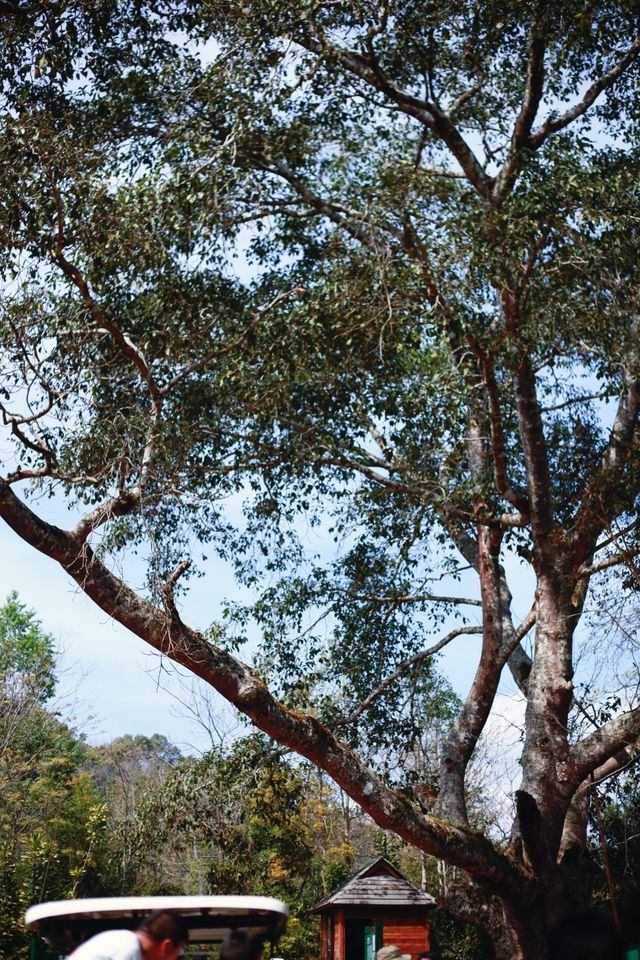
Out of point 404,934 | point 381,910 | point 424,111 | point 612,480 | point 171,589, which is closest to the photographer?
point 171,589

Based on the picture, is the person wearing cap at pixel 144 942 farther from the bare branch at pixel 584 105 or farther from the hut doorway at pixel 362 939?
the hut doorway at pixel 362 939

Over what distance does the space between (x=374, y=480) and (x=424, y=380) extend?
1.81m

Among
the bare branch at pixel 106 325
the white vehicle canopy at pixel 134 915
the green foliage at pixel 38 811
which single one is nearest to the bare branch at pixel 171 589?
the bare branch at pixel 106 325

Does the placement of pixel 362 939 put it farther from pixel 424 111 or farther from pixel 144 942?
pixel 144 942

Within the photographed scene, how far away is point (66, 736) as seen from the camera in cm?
4031

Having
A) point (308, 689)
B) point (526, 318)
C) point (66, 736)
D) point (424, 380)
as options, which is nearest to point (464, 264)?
point (526, 318)

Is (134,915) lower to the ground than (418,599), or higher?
lower

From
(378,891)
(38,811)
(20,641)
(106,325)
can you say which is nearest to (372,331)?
(106,325)

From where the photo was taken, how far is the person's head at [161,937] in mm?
4215

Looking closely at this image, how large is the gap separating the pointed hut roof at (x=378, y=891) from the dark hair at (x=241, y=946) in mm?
12382

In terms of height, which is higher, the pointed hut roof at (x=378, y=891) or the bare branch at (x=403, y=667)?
the bare branch at (x=403, y=667)

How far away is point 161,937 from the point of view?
168 inches

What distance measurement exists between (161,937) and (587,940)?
1820 millimetres

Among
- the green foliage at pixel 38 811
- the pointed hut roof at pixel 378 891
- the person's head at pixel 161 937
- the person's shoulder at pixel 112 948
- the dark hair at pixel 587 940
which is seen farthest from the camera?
the green foliage at pixel 38 811
